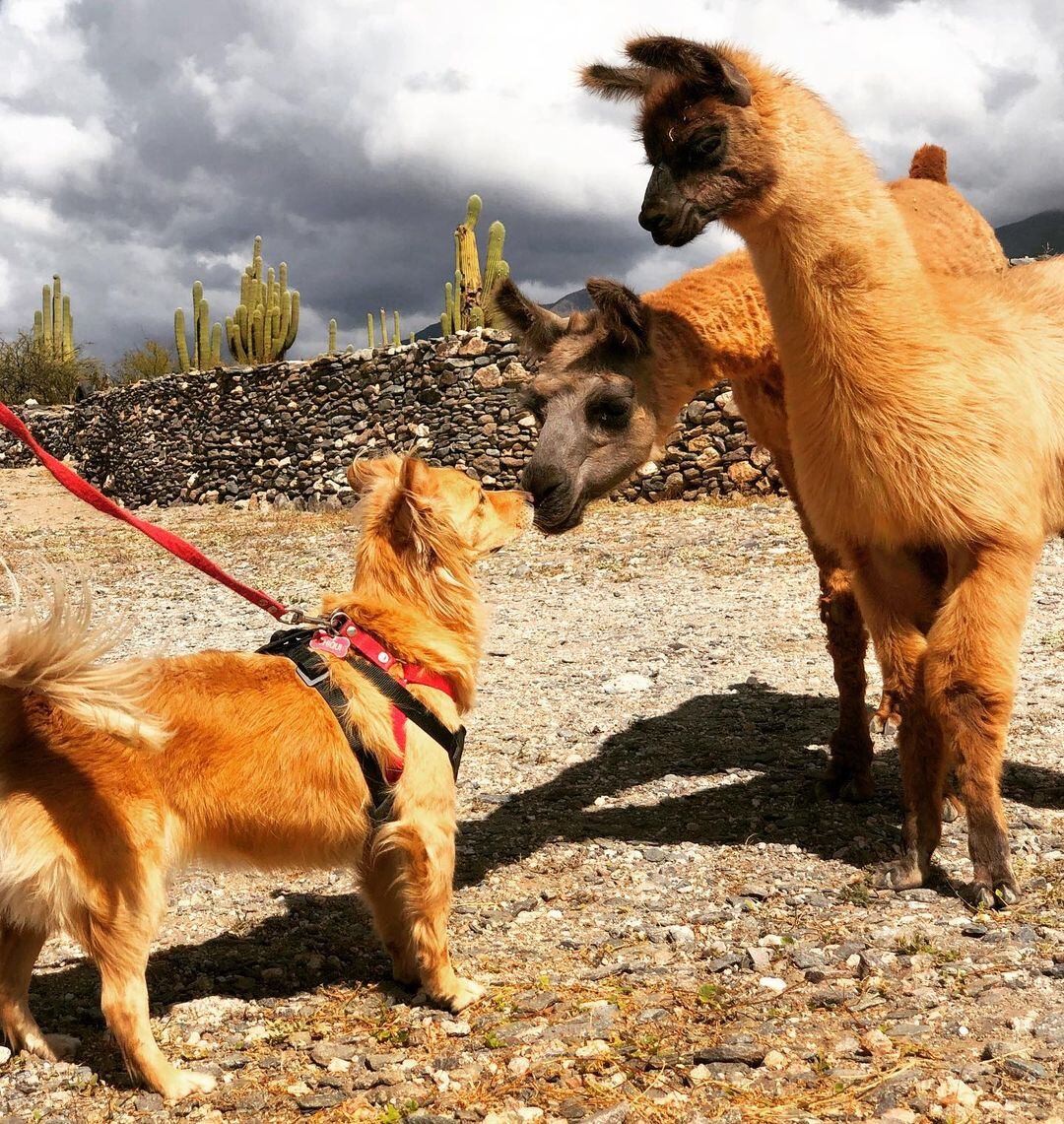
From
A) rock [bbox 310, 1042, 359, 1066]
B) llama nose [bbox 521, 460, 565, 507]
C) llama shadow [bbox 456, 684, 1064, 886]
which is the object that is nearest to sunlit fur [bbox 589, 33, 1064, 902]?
llama shadow [bbox 456, 684, 1064, 886]

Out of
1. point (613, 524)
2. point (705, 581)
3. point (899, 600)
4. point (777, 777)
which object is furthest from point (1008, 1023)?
point (613, 524)

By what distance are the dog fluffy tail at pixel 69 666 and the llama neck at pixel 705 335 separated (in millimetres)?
3474

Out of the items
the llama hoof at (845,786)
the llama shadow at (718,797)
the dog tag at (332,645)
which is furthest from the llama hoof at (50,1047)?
the llama hoof at (845,786)

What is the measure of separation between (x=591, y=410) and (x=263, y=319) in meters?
25.5

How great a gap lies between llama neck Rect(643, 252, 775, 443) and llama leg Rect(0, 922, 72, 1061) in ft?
13.1

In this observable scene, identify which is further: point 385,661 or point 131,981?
point 385,661

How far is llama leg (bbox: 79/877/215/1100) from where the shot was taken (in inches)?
126

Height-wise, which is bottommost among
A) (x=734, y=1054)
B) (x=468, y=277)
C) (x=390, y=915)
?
(x=734, y=1054)

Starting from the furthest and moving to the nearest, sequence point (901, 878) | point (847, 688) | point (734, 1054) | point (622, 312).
Result: 1. point (847, 688)
2. point (622, 312)
3. point (901, 878)
4. point (734, 1054)

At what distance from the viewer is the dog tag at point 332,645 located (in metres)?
3.88

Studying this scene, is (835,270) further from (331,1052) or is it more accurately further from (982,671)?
(331,1052)

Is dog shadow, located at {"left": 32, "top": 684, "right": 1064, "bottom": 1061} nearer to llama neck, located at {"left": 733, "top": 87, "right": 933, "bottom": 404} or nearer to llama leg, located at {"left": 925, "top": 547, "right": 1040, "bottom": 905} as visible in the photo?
llama leg, located at {"left": 925, "top": 547, "right": 1040, "bottom": 905}

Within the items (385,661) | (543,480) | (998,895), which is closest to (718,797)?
(998,895)

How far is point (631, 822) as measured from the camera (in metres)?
5.68
